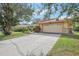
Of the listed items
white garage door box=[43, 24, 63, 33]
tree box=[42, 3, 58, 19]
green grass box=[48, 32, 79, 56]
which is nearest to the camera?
green grass box=[48, 32, 79, 56]

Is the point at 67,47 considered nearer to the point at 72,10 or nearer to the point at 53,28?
the point at 53,28

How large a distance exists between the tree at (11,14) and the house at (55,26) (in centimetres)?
29

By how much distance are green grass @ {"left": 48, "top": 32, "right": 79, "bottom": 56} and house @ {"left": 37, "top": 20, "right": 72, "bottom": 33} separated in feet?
0.48

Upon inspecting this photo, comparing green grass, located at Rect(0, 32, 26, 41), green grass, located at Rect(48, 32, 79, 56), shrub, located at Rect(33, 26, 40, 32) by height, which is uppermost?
shrub, located at Rect(33, 26, 40, 32)

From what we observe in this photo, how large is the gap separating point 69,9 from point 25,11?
73cm

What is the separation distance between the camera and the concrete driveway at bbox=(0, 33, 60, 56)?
3768mm

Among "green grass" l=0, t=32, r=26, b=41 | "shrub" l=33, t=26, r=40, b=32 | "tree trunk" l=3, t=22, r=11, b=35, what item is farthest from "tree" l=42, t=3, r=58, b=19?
"tree trunk" l=3, t=22, r=11, b=35

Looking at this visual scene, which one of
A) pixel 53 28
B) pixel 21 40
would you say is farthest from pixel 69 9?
pixel 21 40

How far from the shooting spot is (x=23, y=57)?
3732 mm

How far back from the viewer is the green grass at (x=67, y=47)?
374cm

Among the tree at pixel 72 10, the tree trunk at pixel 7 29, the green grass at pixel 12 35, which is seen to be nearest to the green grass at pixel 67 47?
the tree at pixel 72 10

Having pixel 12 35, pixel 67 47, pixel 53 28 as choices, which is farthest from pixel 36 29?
pixel 67 47

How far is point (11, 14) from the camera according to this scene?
3.90 m

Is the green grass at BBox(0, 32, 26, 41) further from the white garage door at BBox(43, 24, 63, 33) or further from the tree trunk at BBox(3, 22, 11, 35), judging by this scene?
the white garage door at BBox(43, 24, 63, 33)
